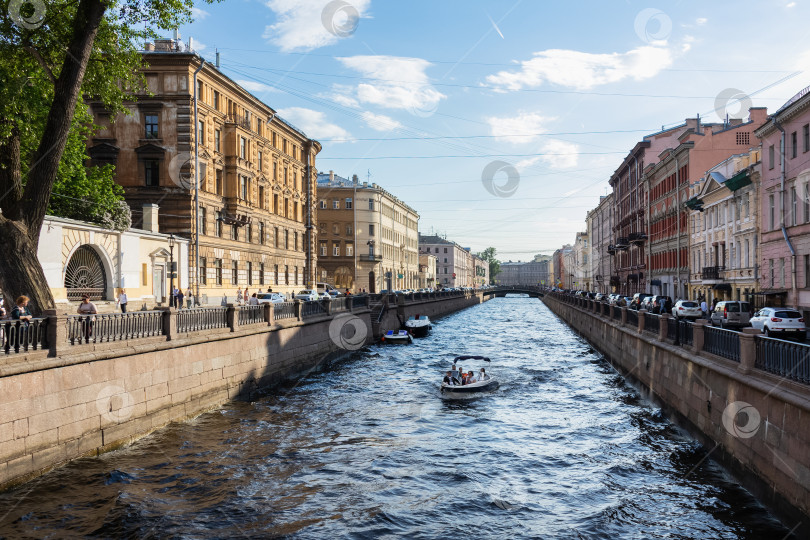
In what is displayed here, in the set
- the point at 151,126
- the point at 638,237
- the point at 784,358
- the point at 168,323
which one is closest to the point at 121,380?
the point at 168,323

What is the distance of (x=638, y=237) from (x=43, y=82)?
63.0m

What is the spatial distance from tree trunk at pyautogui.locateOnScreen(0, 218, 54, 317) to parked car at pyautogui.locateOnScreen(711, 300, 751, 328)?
2778 cm

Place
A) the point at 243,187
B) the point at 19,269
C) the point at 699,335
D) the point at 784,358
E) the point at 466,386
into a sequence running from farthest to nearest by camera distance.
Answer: the point at 243,187, the point at 466,386, the point at 699,335, the point at 19,269, the point at 784,358

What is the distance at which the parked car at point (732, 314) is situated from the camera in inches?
1251

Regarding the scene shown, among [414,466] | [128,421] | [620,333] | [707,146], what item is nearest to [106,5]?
[128,421]

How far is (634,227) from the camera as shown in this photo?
3088 inches

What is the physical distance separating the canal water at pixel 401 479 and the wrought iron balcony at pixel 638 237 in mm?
51107

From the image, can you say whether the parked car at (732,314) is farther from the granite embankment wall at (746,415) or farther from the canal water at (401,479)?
the granite embankment wall at (746,415)

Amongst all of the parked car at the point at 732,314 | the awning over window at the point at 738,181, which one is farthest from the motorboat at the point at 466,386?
the awning over window at the point at 738,181

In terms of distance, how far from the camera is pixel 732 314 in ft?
107

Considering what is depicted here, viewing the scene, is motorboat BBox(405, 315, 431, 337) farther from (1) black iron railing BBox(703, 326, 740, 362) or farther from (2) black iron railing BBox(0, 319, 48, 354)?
(2) black iron railing BBox(0, 319, 48, 354)

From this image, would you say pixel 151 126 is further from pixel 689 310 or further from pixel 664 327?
pixel 689 310

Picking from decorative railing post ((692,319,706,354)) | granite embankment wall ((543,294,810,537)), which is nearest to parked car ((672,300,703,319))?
granite embankment wall ((543,294,810,537))

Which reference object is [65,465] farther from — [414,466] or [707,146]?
[707,146]
